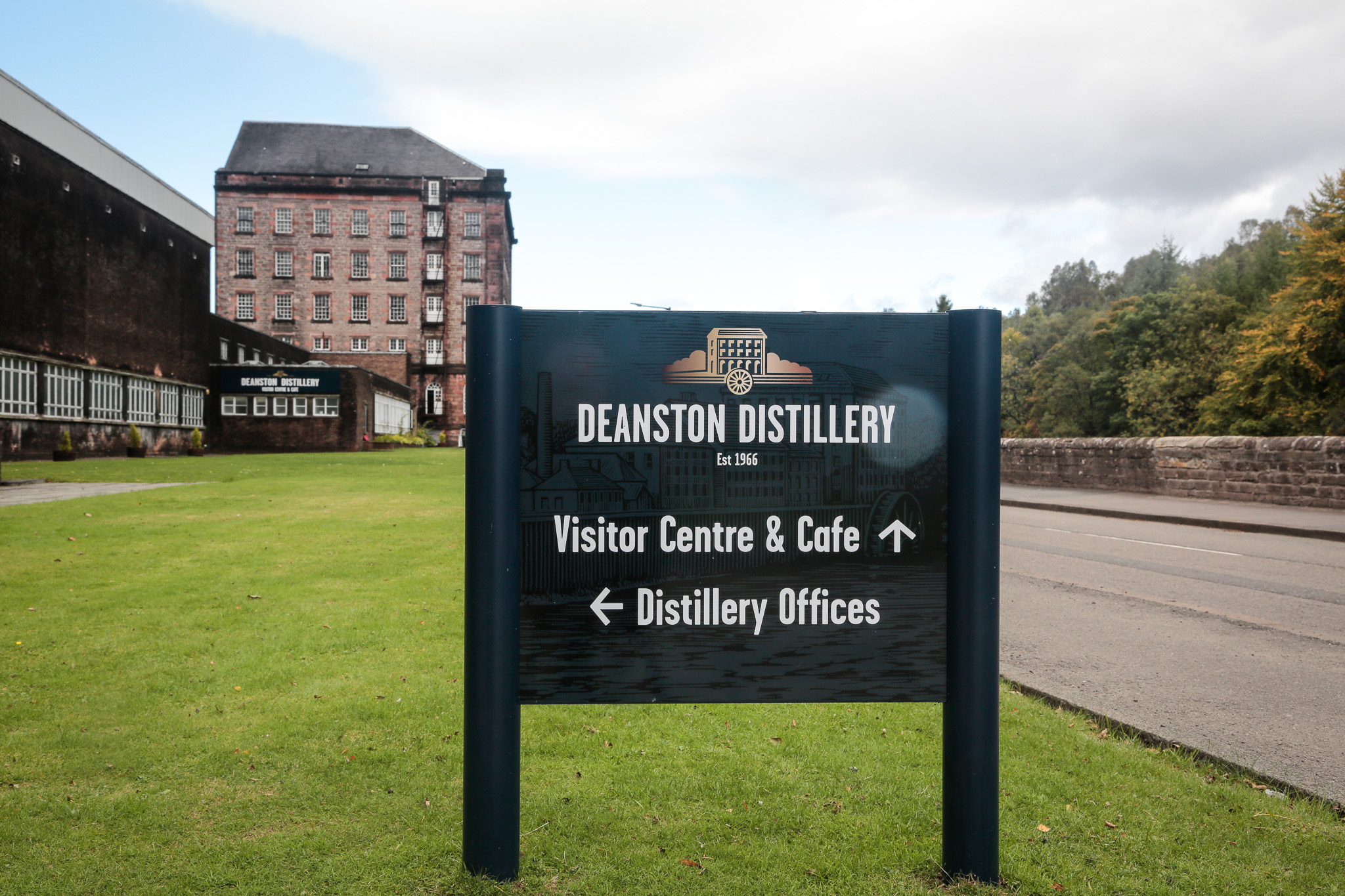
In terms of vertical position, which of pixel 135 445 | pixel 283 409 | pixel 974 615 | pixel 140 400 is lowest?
pixel 974 615

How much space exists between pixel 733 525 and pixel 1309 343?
34.6m

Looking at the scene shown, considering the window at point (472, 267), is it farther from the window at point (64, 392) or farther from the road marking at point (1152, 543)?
the road marking at point (1152, 543)

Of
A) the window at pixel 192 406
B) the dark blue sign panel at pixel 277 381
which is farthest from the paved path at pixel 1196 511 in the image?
the window at pixel 192 406

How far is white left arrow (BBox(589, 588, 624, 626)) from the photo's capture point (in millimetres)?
2490

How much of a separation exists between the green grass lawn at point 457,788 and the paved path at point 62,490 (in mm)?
9569

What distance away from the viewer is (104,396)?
31.1 meters

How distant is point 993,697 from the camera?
255 centimetres

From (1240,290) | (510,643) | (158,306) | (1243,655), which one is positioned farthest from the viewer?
(1240,290)

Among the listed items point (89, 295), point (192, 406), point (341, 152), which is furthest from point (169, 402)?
point (341, 152)

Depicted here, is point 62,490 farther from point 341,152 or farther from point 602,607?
point 341,152

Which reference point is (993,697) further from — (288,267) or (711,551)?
(288,267)

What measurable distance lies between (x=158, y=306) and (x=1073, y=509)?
36.8 metres

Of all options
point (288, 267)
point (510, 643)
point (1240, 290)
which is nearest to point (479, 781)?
point (510, 643)

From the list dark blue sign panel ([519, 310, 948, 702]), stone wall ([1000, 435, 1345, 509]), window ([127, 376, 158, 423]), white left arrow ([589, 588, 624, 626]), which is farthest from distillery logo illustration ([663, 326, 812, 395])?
window ([127, 376, 158, 423])
